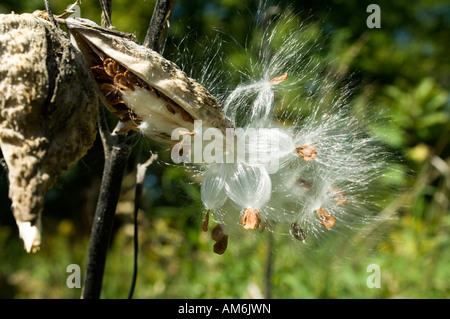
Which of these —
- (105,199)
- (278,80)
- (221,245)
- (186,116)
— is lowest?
(221,245)

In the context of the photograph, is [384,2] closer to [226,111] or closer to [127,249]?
[127,249]

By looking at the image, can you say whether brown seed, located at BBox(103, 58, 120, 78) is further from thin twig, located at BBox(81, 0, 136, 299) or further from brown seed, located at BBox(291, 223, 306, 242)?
brown seed, located at BBox(291, 223, 306, 242)

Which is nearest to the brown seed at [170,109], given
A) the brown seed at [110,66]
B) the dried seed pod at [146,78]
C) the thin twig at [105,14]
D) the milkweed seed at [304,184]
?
the dried seed pod at [146,78]

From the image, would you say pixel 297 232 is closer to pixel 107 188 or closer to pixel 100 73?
pixel 107 188

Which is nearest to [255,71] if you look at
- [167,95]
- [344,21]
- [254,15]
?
[254,15]

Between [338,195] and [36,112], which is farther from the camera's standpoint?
[338,195]

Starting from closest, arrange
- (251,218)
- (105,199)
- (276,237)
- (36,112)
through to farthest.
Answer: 1. (36,112)
2. (251,218)
3. (105,199)
4. (276,237)

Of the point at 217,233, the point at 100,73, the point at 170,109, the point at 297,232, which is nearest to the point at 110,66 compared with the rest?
the point at 100,73
